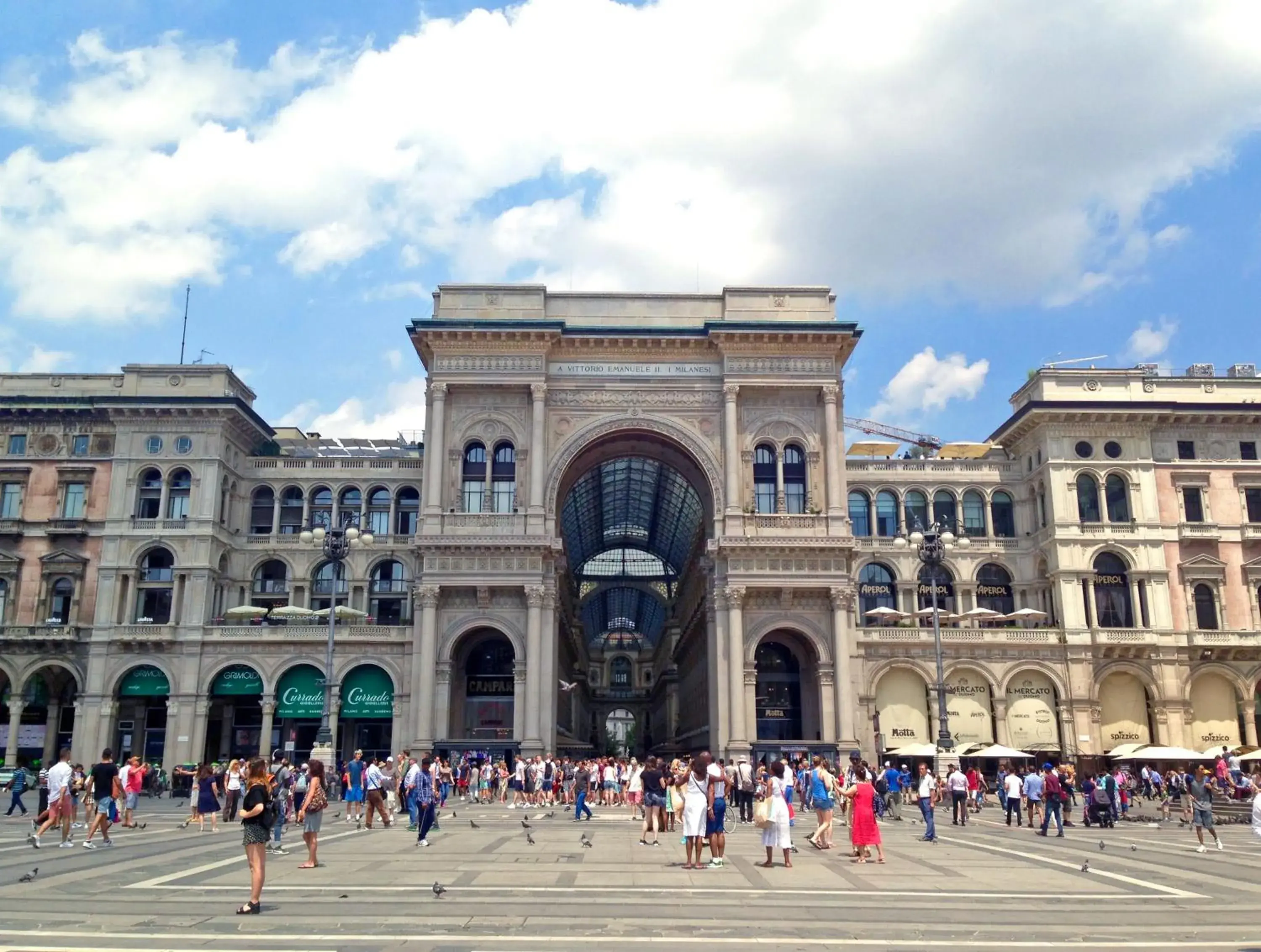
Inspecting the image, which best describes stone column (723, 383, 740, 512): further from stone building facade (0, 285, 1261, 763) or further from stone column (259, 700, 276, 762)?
stone column (259, 700, 276, 762)

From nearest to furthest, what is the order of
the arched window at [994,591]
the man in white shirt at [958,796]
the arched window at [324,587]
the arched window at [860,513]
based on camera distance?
the man in white shirt at [958,796]
the arched window at [324,587]
the arched window at [994,591]
the arched window at [860,513]

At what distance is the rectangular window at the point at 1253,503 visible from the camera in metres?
61.0

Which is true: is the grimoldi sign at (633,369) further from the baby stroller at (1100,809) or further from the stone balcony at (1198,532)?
the baby stroller at (1100,809)

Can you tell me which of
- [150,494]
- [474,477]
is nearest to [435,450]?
[474,477]

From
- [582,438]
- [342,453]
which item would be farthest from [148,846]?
[342,453]

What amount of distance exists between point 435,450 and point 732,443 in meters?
15.0

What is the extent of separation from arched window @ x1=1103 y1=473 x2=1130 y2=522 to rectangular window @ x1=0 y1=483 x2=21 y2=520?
193 feet

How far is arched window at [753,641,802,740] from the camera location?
56.2 m

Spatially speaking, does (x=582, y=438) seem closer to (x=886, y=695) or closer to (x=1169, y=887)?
(x=886, y=695)

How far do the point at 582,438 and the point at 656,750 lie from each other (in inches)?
2445

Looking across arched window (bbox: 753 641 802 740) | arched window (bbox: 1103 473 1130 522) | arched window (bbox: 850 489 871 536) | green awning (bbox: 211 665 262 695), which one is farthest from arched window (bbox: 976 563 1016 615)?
green awning (bbox: 211 665 262 695)

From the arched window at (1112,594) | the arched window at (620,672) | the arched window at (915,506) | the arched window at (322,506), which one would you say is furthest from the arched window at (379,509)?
the arched window at (620,672)

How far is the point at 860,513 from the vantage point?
65125mm

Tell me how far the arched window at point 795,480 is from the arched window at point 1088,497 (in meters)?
15.9
